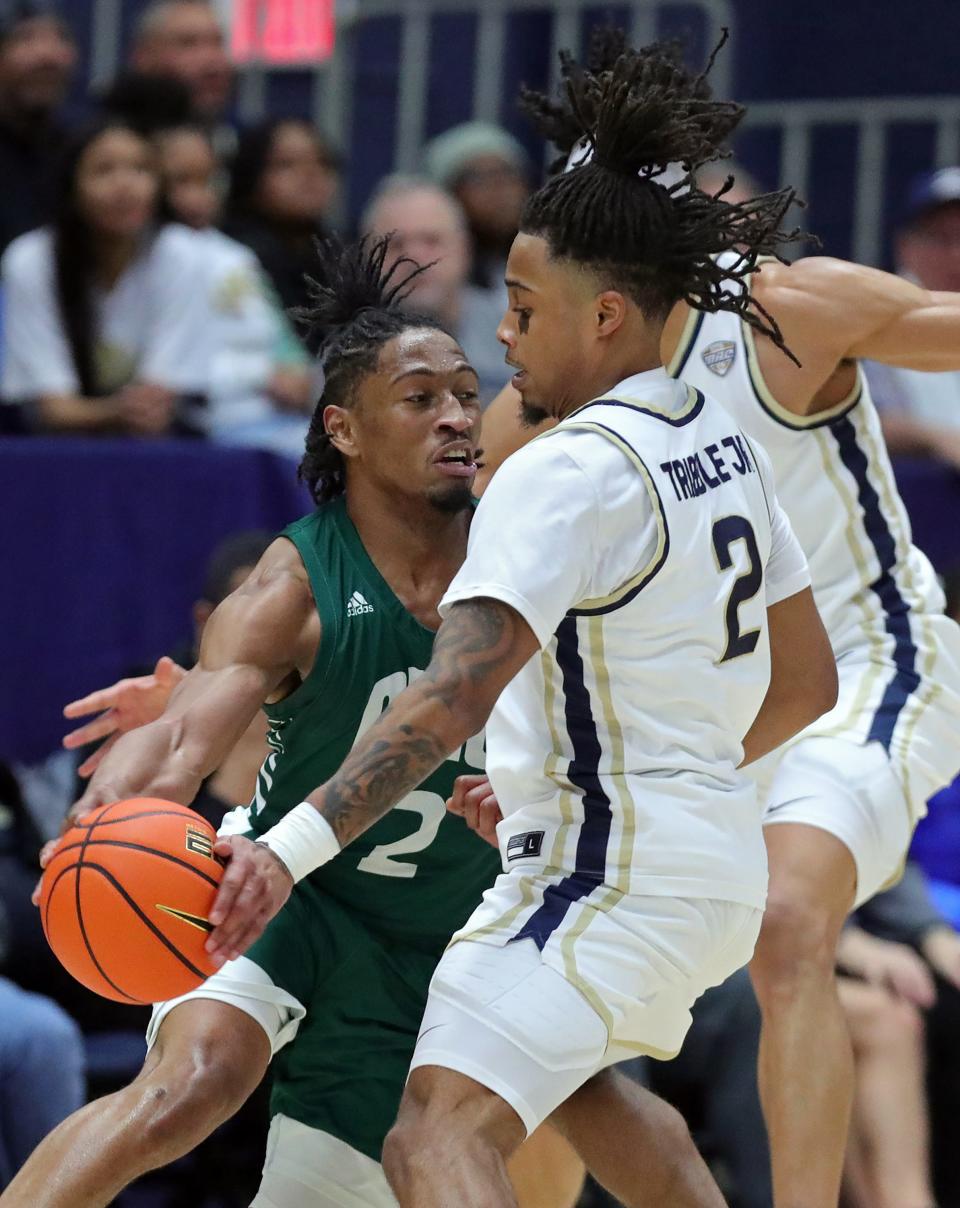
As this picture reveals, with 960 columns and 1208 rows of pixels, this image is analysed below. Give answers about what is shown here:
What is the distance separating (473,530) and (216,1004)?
1182 millimetres

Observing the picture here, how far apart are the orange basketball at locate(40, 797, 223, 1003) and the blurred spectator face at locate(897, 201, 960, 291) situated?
16.8ft

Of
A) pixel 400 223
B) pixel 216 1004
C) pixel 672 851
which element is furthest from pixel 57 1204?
pixel 400 223

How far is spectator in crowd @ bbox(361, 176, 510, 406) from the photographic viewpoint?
26.2 feet

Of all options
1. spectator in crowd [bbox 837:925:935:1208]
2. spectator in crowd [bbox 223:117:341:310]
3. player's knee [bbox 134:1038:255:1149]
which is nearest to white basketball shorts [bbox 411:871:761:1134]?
player's knee [bbox 134:1038:255:1149]

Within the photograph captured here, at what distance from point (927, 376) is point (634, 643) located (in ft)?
15.7

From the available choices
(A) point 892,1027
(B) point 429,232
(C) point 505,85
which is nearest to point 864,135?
(C) point 505,85

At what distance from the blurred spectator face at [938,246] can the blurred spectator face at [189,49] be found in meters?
3.03

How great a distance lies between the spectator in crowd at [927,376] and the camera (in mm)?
7641

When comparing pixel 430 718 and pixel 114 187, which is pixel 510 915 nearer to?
pixel 430 718

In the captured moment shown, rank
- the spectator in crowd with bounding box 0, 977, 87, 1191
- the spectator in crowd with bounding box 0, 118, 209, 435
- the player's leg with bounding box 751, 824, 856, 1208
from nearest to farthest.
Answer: the player's leg with bounding box 751, 824, 856, 1208 < the spectator in crowd with bounding box 0, 977, 87, 1191 < the spectator in crowd with bounding box 0, 118, 209, 435

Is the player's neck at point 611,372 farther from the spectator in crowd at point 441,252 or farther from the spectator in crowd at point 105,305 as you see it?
the spectator in crowd at point 441,252

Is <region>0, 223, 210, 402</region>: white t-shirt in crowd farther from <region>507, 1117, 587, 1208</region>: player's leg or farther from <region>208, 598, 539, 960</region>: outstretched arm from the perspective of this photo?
<region>208, 598, 539, 960</region>: outstretched arm

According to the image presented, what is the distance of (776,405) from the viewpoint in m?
4.65

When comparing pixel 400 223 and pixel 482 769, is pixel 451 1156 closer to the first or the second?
pixel 482 769
